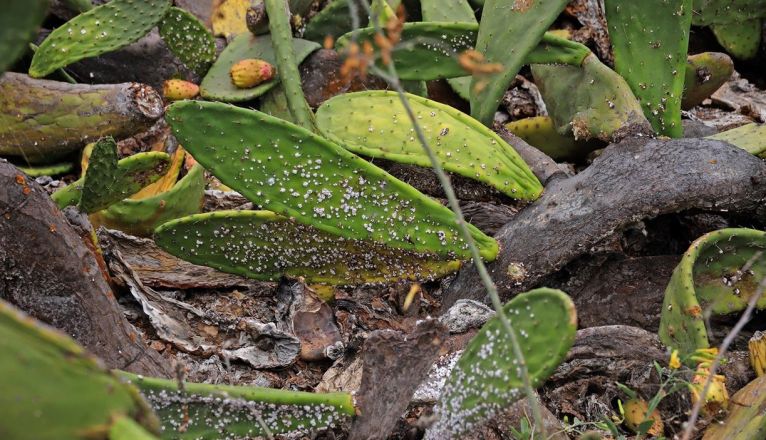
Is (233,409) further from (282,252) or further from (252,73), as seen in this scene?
(252,73)

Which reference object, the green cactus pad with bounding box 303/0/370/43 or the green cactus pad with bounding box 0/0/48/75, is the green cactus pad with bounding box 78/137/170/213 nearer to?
the green cactus pad with bounding box 0/0/48/75

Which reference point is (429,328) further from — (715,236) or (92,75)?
(92,75)

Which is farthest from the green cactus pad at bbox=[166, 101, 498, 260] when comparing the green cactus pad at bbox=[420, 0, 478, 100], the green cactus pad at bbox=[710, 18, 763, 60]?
the green cactus pad at bbox=[710, 18, 763, 60]

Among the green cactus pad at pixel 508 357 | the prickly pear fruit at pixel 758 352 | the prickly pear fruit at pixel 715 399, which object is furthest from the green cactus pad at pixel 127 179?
the prickly pear fruit at pixel 758 352

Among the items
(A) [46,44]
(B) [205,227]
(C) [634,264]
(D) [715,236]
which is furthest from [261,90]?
(D) [715,236]

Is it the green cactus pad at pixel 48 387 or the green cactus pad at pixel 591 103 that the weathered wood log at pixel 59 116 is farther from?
the green cactus pad at pixel 48 387

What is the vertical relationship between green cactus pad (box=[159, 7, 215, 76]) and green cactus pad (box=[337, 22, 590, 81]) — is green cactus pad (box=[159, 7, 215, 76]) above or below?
below
